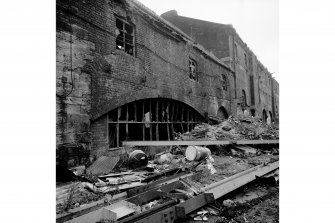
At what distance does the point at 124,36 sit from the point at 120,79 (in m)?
1.36

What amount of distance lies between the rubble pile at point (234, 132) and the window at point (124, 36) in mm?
3623

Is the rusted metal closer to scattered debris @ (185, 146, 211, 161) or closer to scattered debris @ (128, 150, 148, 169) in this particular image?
scattered debris @ (185, 146, 211, 161)

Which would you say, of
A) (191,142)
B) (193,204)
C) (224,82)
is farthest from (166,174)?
(224,82)

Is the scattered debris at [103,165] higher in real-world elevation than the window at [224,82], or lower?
lower

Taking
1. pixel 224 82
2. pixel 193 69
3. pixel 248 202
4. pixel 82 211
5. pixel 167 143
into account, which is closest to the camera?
pixel 82 211

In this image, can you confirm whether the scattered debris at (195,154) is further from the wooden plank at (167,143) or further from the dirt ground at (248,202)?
the wooden plank at (167,143)

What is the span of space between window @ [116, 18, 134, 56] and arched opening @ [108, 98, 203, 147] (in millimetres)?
1604

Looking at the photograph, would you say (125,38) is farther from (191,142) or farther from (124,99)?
(191,142)

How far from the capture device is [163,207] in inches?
119

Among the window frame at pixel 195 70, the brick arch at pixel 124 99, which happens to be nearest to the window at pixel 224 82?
the window frame at pixel 195 70

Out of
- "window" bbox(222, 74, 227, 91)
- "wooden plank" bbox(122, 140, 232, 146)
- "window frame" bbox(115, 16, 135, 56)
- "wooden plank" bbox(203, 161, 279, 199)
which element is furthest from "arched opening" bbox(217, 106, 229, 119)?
"wooden plank" bbox(203, 161, 279, 199)

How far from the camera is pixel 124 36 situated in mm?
6594

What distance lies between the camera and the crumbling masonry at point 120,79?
4750mm
